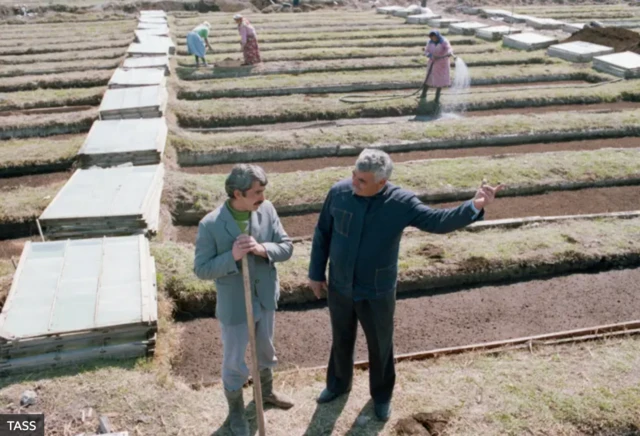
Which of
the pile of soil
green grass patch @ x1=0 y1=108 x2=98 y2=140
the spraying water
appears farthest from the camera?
the pile of soil

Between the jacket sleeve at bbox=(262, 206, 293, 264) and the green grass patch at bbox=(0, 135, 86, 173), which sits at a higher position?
the jacket sleeve at bbox=(262, 206, 293, 264)

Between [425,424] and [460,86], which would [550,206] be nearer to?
[425,424]

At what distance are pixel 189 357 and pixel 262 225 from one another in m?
2.41

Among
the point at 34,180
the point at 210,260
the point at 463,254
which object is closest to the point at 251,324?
the point at 210,260

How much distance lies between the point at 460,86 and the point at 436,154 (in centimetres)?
458

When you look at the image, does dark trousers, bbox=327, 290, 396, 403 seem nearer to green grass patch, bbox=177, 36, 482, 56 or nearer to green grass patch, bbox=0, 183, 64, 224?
green grass patch, bbox=0, 183, 64, 224

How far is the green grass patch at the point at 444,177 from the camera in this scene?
880 centimetres

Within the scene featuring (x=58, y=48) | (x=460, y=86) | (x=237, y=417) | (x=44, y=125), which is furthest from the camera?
(x=58, y=48)

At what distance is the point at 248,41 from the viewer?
1688cm

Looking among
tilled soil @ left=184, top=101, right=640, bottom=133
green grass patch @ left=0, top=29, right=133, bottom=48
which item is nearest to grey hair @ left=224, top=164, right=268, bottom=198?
tilled soil @ left=184, top=101, right=640, bottom=133

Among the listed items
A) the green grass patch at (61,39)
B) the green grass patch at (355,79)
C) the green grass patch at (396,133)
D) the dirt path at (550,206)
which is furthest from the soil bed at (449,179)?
the green grass patch at (61,39)

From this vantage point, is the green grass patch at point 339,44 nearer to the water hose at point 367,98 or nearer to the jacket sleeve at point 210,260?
the water hose at point 367,98

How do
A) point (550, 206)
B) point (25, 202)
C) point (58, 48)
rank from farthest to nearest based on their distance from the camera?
point (58, 48), point (550, 206), point (25, 202)

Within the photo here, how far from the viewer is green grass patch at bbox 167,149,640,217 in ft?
28.9
